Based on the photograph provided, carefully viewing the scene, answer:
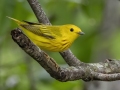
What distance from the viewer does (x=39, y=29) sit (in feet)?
15.0

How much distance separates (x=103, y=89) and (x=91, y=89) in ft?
0.55

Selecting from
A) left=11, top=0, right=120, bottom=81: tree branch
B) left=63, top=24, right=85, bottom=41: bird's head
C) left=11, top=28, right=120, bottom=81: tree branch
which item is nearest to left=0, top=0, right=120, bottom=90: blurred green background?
left=63, top=24, right=85, bottom=41: bird's head

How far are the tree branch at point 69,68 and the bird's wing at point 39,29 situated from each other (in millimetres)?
66

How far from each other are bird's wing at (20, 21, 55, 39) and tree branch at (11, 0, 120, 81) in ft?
0.22

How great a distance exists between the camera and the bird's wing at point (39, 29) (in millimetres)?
4508

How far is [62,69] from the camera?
3.72m

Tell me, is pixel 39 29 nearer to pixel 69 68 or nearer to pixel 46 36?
pixel 46 36

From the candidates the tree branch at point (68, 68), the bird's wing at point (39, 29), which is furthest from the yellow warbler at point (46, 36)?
the tree branch at point (68, 68)

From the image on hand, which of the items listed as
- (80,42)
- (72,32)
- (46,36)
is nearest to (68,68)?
(46,36)

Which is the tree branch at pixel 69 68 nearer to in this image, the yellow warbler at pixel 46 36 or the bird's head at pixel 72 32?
the yellow warbler at pixel 46 36

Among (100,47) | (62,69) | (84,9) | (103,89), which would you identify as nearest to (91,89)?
(103,89)

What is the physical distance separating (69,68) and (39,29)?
2.83ft

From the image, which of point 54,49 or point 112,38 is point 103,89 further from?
point 54,49

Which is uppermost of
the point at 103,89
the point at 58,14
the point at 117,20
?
the point at 58,14
